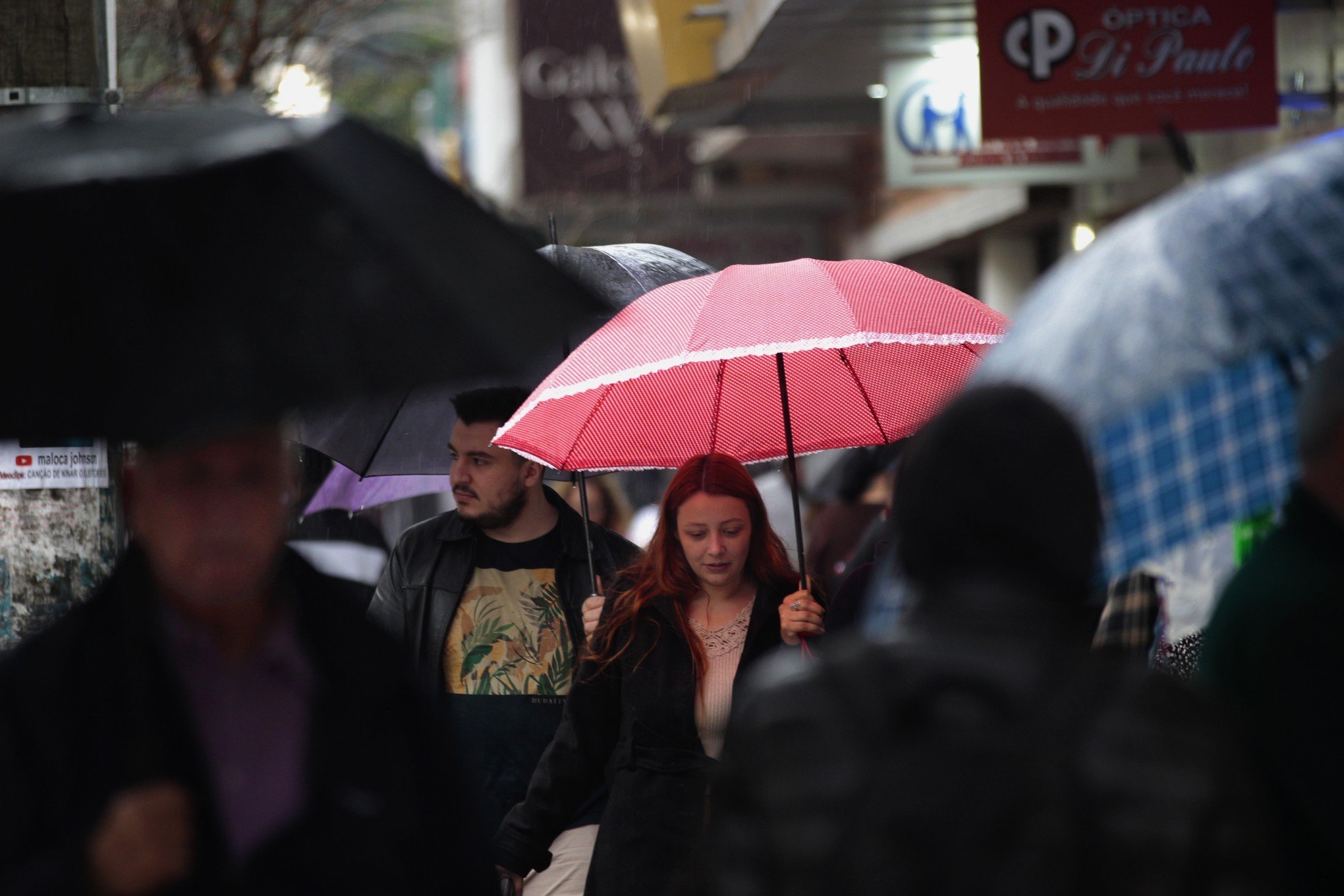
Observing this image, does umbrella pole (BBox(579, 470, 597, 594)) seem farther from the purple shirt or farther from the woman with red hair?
the purple shirt

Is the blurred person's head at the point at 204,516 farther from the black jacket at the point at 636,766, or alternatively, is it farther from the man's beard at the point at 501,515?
the man's beard at the point at 501,515

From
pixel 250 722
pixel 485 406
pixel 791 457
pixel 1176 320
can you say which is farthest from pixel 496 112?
pixel 250 722

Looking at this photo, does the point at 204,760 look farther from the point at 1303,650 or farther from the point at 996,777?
the point at 1303,650

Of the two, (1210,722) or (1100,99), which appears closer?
(1210,722)

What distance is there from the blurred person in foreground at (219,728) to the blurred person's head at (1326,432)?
1364 mm

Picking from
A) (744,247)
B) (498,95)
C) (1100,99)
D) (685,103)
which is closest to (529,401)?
(1100,99)

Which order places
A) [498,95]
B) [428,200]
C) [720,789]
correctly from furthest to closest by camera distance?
[498,95] → [428,200] → [720,789]

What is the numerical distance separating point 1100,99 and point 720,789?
7.14 meters

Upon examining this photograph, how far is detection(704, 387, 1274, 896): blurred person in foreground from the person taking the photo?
206 centimetres

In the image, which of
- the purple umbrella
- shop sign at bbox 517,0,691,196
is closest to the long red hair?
the purple umbrella

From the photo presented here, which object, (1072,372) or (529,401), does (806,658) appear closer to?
(529,401)

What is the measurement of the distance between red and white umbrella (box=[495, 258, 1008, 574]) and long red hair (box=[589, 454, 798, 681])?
0.49 ft

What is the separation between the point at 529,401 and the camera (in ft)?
17.0

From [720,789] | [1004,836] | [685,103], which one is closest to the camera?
[1004,836]
